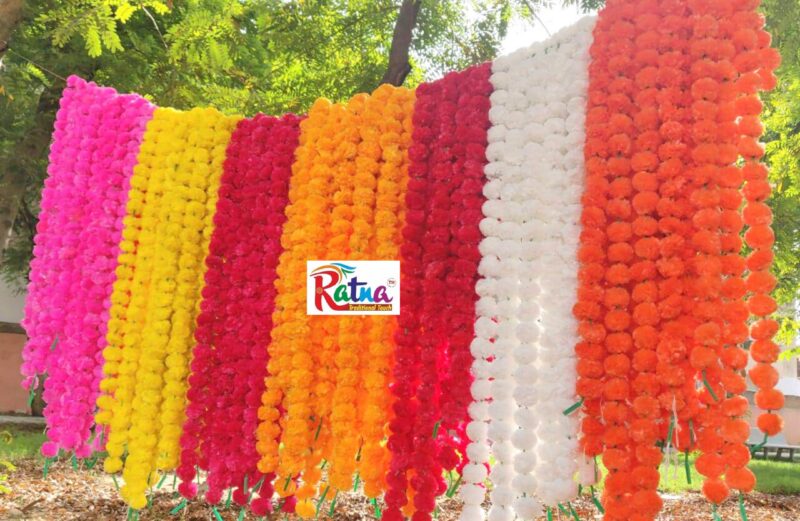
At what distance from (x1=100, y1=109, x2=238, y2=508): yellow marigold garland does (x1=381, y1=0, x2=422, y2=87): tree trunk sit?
7.33ft

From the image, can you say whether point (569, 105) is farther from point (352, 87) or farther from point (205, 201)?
point (352, 87)

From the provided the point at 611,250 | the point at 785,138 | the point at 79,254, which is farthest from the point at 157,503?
the point at 785,138

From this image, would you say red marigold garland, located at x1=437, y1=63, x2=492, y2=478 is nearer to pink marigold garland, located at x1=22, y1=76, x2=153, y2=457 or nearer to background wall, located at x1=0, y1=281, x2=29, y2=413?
pink marigold garland, located at x1=22, y1=76, x2=153, y2=457

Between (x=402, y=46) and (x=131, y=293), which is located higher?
(x=402, y=46)

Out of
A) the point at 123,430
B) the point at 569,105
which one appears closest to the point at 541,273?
the point at 569,105

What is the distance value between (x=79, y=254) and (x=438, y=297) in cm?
113

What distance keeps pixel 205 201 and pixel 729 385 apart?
1.35 meters

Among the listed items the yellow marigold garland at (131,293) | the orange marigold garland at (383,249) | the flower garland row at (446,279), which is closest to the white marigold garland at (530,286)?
the flower garland row at (446,279)

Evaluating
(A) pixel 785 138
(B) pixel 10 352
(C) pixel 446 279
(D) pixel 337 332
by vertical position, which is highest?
(A) pixel 785 138

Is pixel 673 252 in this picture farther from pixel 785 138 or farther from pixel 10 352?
pixel 10 352

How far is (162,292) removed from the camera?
1.76 m

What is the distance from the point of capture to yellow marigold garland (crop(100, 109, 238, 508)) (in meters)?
1.72

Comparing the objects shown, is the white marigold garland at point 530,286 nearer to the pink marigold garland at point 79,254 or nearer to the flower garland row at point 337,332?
the flower garland row at point 337,332

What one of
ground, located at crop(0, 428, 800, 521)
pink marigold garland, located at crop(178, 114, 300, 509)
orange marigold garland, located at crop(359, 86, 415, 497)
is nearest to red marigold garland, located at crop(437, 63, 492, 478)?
orange marigold garland, located at crop(359, 86, 415, 497)
